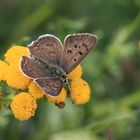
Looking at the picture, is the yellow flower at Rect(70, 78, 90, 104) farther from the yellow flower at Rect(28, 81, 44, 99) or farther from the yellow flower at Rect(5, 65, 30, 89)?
the yellow flower at Rect(5, 65, 30, 89)

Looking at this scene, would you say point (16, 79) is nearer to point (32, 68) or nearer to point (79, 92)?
point (32, 68)

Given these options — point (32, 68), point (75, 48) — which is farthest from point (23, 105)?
point (75, 48)

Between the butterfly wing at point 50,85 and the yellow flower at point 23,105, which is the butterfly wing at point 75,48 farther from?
the yellow flower at point 23,105

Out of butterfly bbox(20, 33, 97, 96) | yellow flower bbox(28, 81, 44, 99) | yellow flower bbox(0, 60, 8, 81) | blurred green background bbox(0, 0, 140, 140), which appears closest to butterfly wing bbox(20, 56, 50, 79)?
butterfly bbox(20, 33, 97, 96)

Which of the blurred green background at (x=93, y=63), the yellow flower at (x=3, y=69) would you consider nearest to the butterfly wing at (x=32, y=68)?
the yellow flower at (x=3, y=69)

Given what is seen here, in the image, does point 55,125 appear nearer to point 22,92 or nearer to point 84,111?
point 84,111

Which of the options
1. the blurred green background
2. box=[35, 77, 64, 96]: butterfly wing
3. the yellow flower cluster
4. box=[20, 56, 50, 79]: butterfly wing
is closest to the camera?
box=[35, 77, 64, 96]: butterfly wing

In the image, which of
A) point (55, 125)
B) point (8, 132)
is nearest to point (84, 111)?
point (55, 125)
